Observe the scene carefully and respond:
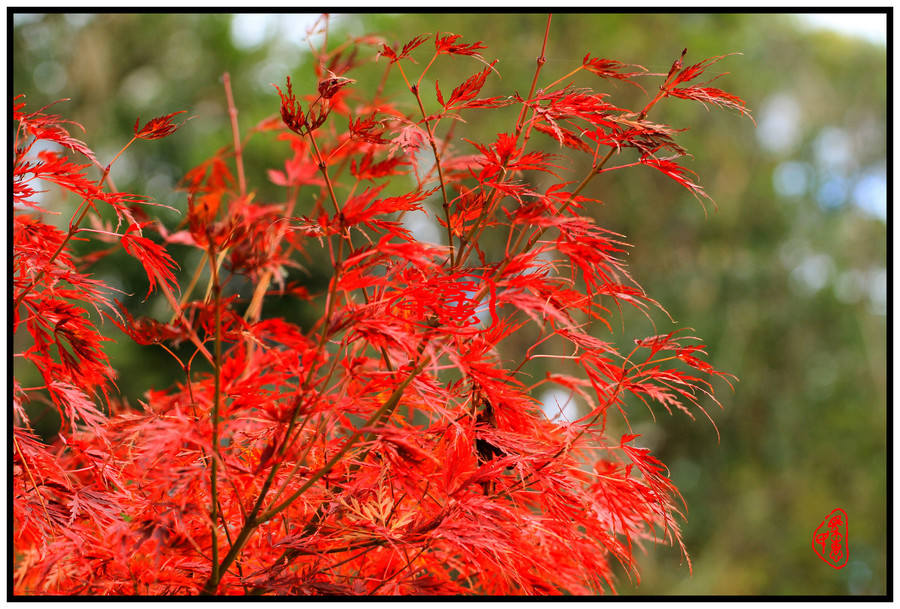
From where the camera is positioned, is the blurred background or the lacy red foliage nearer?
the lacy red foliage

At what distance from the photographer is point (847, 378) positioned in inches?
133

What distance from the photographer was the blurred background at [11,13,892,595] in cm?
325

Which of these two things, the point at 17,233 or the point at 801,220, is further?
the point at 801,220

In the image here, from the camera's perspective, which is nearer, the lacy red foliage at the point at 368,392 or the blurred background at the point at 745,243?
the lacy red foliage at the point at 368,392

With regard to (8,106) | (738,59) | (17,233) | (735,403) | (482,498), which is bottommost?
(735,403)

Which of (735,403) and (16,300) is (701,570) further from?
(16,300)

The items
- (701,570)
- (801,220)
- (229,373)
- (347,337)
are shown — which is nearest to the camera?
(347,337)

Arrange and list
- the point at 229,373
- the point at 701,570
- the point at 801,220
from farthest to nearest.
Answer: the point at 801,220 < the point at 701,570 < the point at 229,373

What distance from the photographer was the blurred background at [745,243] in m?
3.25

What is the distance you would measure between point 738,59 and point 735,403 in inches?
65.7

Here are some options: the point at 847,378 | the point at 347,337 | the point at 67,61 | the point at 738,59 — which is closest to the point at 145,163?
the point at 67,61

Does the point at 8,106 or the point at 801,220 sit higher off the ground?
the point at 8,106

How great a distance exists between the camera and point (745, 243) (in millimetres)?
3486

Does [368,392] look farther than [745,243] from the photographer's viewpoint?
No
